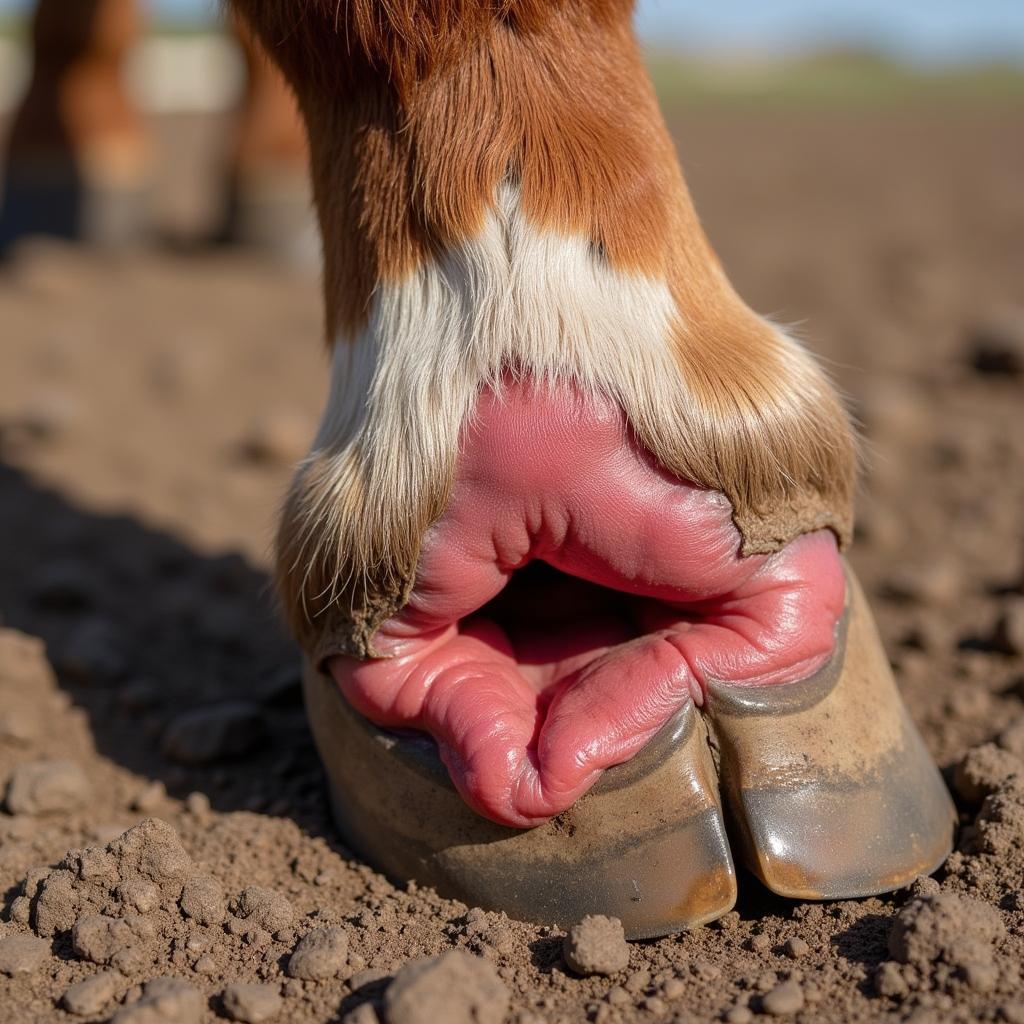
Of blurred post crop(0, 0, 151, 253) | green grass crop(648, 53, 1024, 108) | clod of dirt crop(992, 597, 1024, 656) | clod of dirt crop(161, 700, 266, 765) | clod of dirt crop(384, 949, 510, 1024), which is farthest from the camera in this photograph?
green grass crop(648, 53, 1024, 108)

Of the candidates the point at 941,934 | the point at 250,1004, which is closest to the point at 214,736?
the point at 250,1004

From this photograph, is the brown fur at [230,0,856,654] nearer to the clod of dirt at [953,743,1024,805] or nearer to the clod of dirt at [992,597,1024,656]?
Answer: the clod of dirt at [953,743,1024,805]

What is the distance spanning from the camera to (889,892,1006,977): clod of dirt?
1340 millimetres

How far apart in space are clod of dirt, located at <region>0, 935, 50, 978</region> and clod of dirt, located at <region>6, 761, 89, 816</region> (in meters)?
0.34

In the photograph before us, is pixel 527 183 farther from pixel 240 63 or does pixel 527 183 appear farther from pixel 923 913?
pixel 240 63

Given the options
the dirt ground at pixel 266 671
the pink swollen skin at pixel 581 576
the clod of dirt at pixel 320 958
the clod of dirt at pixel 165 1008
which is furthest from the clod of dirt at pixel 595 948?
the clod of dirt at pixel 165 1008

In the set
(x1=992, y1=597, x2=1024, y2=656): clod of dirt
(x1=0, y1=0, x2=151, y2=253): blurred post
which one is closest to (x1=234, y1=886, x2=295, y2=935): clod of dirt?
(x1=992, y1=597, x2=1024, y2=656): clod of dirt

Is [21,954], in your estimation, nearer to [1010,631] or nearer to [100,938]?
[100,938]

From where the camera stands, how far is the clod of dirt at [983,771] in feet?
5.54

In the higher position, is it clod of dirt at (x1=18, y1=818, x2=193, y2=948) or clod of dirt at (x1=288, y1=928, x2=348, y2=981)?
clod of dirt at (x1=288, y1=928, x2=348, y2=981)

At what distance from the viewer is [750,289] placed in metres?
4.46

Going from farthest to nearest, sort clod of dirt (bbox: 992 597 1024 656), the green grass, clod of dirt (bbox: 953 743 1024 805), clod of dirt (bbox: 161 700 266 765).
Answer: the green grass, clod of dirt (bbox: 992 597 1024 656), clod of dirt (bbox: 161 700 266 765), clod of dirt (bbox: 953 743 1024 805)

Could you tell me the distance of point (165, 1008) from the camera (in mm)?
1313

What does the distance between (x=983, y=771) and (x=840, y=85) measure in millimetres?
14956
